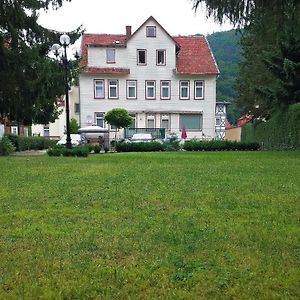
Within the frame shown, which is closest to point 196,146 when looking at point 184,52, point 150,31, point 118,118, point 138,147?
point 138,147

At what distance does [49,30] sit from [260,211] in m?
16.3

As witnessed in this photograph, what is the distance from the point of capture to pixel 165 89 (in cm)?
4247

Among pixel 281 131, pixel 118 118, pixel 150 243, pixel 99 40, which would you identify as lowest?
pixel 150 243

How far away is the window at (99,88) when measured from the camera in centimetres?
4162

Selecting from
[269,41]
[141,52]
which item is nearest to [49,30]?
[269,41]

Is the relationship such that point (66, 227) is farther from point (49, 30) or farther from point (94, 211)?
point (49, 30)

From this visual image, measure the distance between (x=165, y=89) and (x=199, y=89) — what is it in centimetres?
345

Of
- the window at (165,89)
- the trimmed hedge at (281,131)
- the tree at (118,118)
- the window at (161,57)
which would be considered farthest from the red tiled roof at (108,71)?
the trimmed hedge at (281,131)

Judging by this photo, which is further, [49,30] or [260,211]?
[49,30]

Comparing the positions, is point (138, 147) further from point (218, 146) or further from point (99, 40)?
point (99, 40)

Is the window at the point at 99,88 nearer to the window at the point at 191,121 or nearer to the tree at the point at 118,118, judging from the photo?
the window at the point at 191,121

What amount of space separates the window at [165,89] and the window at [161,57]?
1.78 meters

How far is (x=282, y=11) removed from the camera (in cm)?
489

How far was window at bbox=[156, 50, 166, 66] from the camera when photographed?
4200cm
